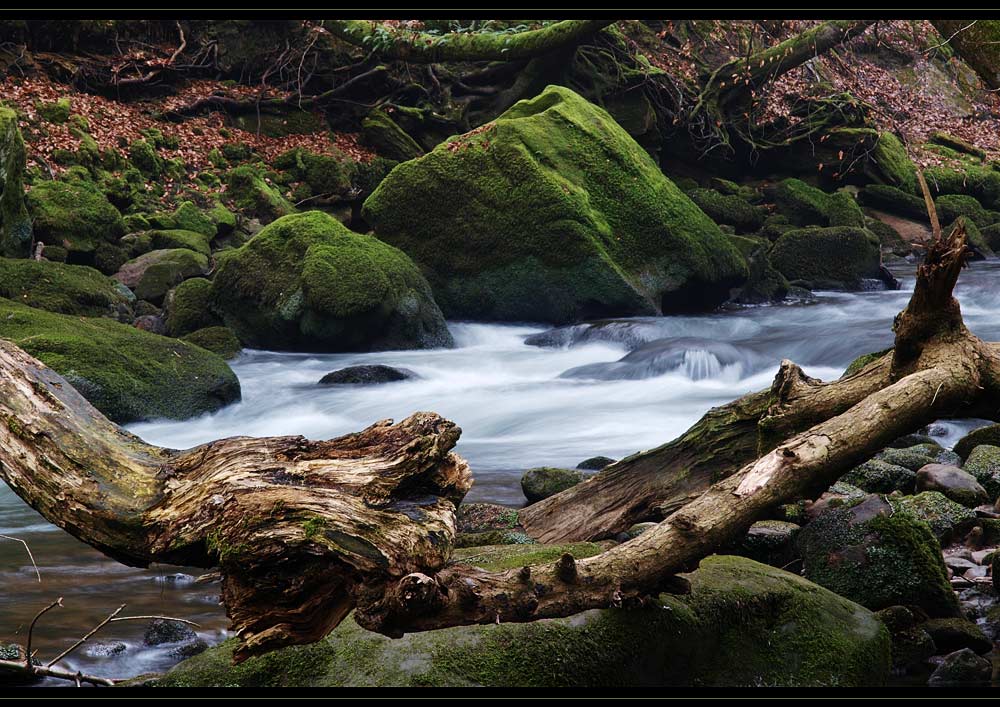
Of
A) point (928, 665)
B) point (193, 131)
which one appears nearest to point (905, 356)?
point (928, 665)

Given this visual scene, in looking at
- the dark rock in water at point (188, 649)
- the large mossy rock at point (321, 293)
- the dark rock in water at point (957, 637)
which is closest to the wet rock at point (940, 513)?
the dark rock in water at point (957, 637)

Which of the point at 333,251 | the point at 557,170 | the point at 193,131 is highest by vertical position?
the point at 193,131

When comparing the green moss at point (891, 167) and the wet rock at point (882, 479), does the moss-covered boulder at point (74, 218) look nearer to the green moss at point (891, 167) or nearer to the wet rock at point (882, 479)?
the wet rock at point (882, 479)

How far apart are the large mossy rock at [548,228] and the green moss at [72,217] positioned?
3726 millimetres

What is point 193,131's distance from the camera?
58.8 feet

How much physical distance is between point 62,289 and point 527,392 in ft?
18.4

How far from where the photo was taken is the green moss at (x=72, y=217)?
43.2ft

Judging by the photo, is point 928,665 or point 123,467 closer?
point 123,467

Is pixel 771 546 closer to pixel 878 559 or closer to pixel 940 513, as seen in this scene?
pixel 878 559

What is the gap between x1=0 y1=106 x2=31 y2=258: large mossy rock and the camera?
458 inches

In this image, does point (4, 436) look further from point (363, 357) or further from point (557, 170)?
point (557, 170)

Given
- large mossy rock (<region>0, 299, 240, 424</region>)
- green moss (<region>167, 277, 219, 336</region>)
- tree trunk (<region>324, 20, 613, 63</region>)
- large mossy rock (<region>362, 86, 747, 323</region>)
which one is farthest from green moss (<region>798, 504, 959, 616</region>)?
tree trunk (<region>324, 20, 613, 63</region>)

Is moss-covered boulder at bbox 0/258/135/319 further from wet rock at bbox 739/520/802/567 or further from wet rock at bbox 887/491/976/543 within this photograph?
wet rock at bbox 887/491/976/543
